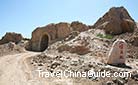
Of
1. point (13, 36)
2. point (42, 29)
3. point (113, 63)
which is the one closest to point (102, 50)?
point (113, 63)

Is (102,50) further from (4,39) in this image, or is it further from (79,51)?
(4,39)

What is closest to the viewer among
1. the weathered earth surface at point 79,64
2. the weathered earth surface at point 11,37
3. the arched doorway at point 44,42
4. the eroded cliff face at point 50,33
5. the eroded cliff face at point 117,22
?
the weathered earth surface at point 79,64

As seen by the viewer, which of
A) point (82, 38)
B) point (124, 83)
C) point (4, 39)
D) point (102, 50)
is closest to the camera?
point (124, 83)

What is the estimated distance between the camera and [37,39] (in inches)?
1395

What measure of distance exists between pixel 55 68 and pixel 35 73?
4.24 ft

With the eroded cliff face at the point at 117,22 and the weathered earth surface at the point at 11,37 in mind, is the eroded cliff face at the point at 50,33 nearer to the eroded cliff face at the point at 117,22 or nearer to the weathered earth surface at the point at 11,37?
the weathered earth surface at the point at 11,37

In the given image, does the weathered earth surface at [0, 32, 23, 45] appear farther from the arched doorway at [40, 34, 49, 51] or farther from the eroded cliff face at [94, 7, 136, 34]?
the eroded cliff face at [94, 7, 136, 34]

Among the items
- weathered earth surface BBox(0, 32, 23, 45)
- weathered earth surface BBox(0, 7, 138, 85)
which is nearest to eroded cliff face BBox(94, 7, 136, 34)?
weathered earth surface BBox(0, 7, 138, 85)

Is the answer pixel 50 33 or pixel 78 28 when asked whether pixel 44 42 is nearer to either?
pixel 50 33

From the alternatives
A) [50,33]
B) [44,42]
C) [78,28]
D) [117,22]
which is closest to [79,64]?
[117,22]

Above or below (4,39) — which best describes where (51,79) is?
below

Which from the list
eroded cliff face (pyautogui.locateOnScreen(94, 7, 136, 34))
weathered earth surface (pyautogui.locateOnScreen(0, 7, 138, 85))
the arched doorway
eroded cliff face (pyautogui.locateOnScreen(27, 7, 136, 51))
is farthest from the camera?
the arched doorway

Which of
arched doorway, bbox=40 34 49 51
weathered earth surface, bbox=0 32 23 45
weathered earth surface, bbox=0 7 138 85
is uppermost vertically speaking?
weathered earth surface, bbox=0 32 23 45

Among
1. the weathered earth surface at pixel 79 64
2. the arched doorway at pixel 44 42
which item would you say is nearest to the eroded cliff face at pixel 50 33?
the arched doorway at pixel 44 42
